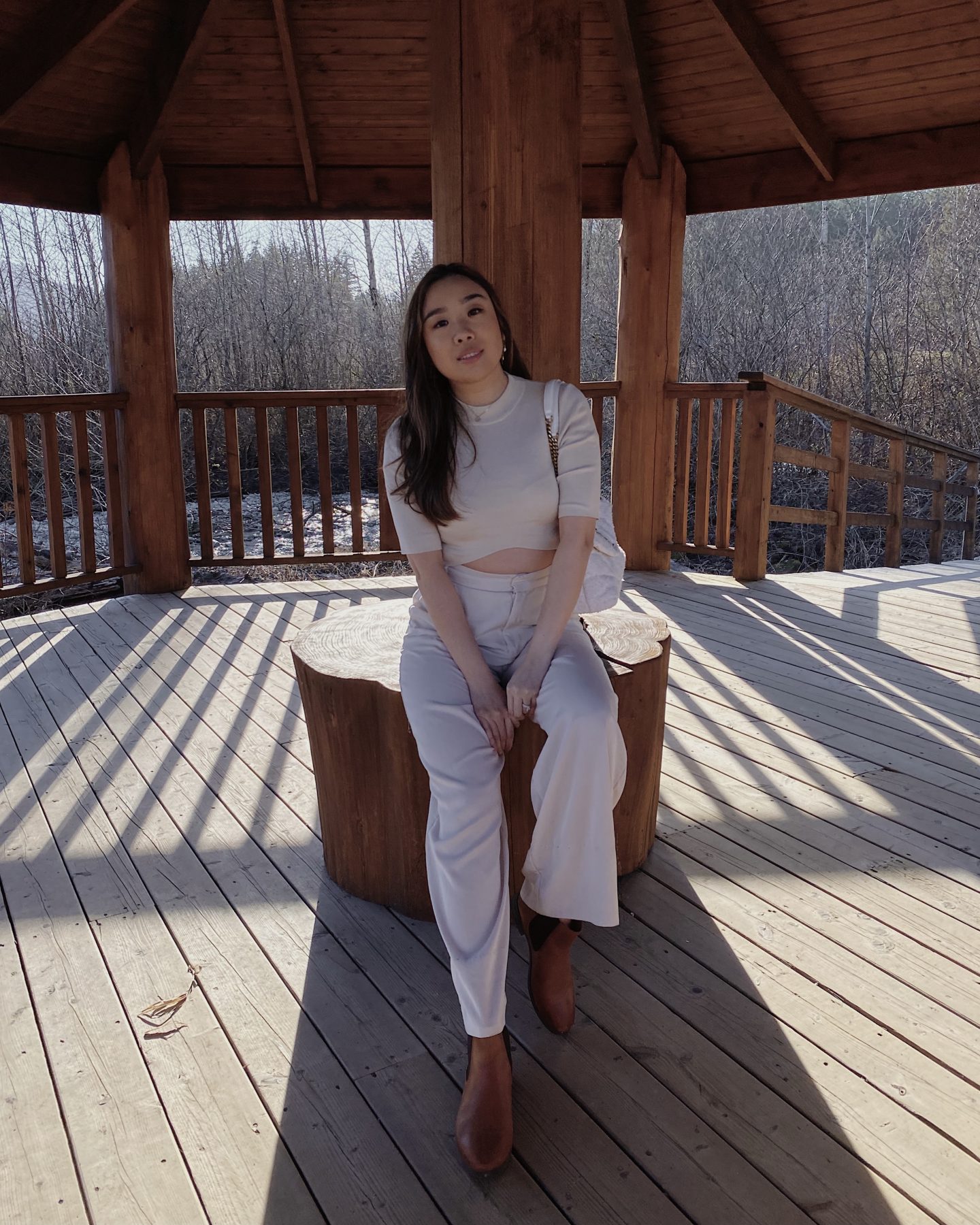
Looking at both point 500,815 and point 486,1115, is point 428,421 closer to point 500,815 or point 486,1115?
point 500,815

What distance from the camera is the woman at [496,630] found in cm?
172

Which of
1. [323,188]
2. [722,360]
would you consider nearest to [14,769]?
[323,188]

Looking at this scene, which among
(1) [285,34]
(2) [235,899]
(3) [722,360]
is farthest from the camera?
(3) [722,360]

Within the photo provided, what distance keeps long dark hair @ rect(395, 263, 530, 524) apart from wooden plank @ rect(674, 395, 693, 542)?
359cm

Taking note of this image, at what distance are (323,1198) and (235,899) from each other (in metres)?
0.92

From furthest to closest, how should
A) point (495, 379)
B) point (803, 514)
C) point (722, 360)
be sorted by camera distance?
point (722, 360)
point (803, 514)
point (495, 379)

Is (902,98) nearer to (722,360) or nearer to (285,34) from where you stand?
(285,34)

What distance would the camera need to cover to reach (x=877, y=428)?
6328 millimetres

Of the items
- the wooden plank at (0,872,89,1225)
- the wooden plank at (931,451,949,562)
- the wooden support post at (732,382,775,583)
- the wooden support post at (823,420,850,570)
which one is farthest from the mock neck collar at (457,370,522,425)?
the wooden plank at (931,451,949,562)

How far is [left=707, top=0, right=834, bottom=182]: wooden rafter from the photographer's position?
4.19 m

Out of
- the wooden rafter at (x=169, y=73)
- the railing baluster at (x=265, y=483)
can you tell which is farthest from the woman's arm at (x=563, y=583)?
the railing baluster at (x=265, y=483)

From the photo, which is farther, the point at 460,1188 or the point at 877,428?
the point at 877,428

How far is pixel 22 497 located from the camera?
4.70 m

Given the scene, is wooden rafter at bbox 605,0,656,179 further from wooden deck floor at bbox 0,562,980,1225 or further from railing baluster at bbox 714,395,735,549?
wooden deck floor at bbox 0,562,980,1225
